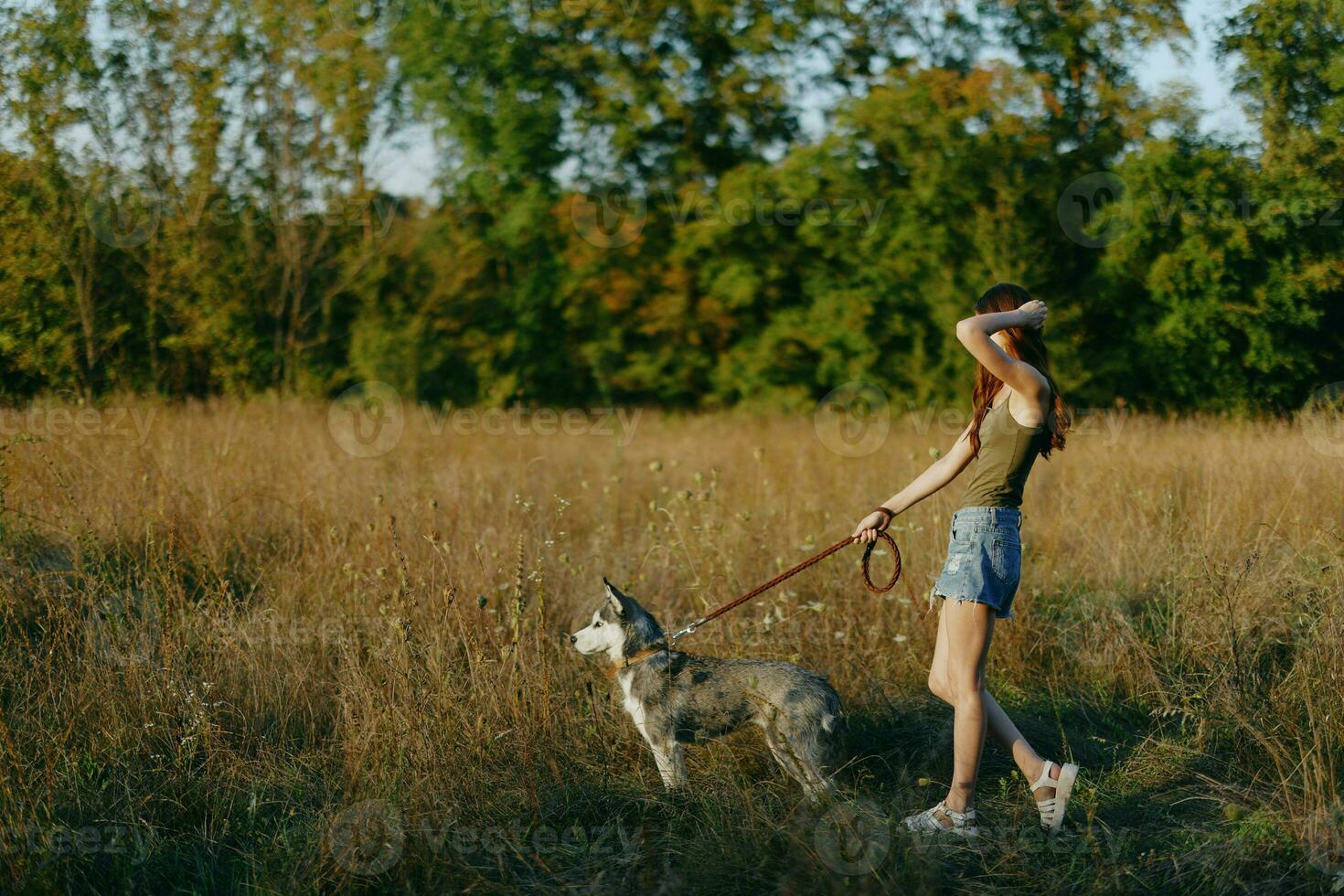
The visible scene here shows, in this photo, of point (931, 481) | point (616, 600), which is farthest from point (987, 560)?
point (616, 600)

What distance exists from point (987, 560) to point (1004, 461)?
1.16ft

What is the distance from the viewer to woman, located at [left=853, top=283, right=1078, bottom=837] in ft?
11.8

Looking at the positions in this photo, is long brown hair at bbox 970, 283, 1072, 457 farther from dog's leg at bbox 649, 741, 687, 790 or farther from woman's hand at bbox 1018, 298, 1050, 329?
dog's leg at bbox 649, 741, 687, 790

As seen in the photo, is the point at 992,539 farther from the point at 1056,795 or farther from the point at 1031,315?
the point at 1056,795

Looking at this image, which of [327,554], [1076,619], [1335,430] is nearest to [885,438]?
[1335,430]

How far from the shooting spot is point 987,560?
3.63m

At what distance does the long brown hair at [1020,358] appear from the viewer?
3686 mm

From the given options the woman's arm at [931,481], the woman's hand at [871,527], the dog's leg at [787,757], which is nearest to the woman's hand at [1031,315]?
the woman's arm at [931,481]

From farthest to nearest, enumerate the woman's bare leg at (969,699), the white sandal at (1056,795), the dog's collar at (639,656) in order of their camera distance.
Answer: the dog's collar at (639,656) → the white sandal at (1056,795) → the woman's bare leg at (969,699)

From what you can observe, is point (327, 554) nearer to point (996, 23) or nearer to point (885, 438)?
point (885, 438)

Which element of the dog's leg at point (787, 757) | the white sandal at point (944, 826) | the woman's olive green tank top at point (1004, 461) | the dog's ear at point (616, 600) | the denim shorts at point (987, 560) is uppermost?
the woman's olive green tank top at point (1004, 461)

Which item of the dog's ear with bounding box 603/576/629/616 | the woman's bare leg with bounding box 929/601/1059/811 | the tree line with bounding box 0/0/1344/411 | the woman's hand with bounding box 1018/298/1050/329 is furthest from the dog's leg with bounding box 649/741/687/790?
the tree line with bounding box 0/0/1344/411

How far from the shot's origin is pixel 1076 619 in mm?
5805

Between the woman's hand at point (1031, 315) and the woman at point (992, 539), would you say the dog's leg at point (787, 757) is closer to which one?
the woman at point (992, 539)
